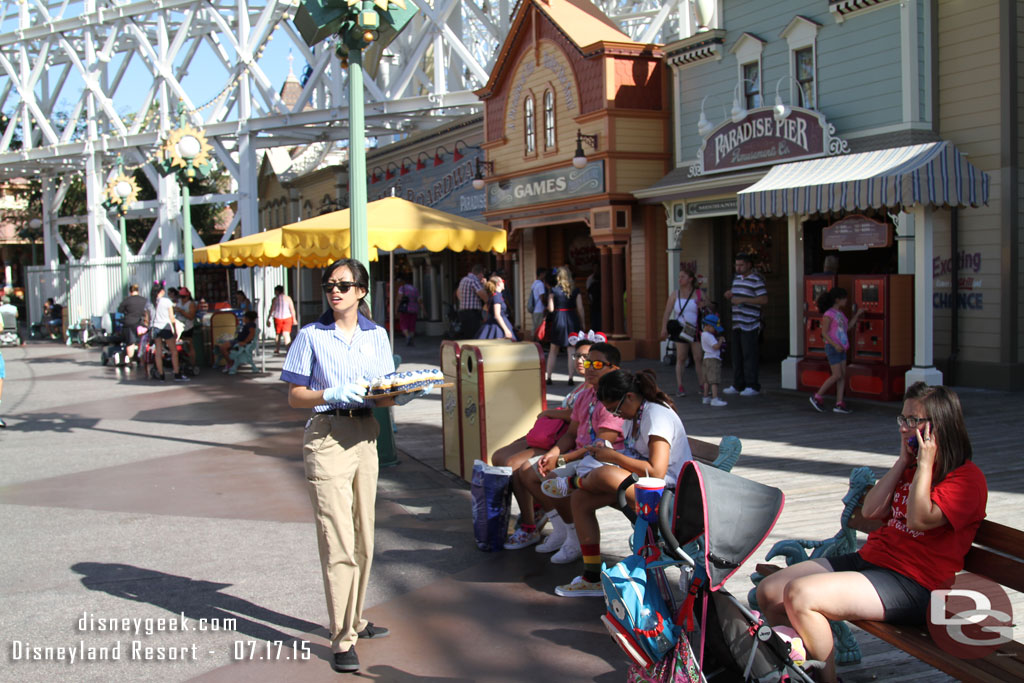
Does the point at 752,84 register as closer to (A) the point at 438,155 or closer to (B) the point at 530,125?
(B) the point at 530,125

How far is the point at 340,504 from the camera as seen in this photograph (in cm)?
457

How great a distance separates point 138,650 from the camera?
4.73 metres

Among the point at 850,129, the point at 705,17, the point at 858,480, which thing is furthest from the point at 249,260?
the point at 858,480

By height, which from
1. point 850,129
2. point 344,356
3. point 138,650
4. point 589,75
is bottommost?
point 138,650

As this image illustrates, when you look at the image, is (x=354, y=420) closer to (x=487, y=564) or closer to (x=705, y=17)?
(x=487, y=564)

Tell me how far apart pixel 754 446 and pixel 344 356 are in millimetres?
5530

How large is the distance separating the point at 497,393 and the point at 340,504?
3.39m

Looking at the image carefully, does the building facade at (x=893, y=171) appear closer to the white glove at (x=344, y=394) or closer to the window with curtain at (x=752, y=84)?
the window with curtain at (x=752, y=84)

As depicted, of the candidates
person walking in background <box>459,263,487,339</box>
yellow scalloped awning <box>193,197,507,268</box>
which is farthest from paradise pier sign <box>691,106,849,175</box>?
person walking in background <box>459,263,487,339</box>

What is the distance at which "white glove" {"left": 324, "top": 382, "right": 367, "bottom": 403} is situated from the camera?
444 cm

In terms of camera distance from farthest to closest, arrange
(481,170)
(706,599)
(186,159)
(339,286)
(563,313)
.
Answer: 1. (481,170)
2. (186,159)
3. (563,313)
4. (339,286)
5. (706,599)

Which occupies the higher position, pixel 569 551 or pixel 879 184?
pixel 879 184

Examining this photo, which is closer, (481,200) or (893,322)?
(893,322)

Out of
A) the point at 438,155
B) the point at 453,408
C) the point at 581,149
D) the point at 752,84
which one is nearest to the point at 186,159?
the point at 438,155
